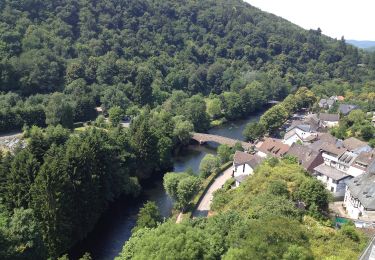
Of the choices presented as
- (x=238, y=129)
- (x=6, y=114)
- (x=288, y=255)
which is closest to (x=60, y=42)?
(x=6, y=114)

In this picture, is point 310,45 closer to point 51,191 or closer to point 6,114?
point 6,114

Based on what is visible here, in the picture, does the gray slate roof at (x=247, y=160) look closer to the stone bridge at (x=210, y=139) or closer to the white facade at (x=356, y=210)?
the white facade at (x=356, y=210)

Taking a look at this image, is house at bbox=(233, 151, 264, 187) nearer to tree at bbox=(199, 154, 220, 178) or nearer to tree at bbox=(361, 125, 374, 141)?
tree at bbox=(199, 154, 220, 178)

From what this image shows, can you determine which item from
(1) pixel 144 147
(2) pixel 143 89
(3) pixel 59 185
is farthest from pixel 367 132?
(3) pixel 59 185

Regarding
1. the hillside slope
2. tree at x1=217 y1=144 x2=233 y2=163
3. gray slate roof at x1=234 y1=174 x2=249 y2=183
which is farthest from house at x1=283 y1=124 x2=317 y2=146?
the hillside slope

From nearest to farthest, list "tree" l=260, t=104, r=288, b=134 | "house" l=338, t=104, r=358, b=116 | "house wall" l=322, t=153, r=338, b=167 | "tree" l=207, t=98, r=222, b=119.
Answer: "house wall" l=322, t=153, r=338, b=167, "tree" l=260, t=104, r=288, b=134, "house" l=338, t=104, r=358, b=116, "tree" l=207, t=98, r=222, b=119

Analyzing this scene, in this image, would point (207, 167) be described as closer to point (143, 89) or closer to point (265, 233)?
point (265, 233)
